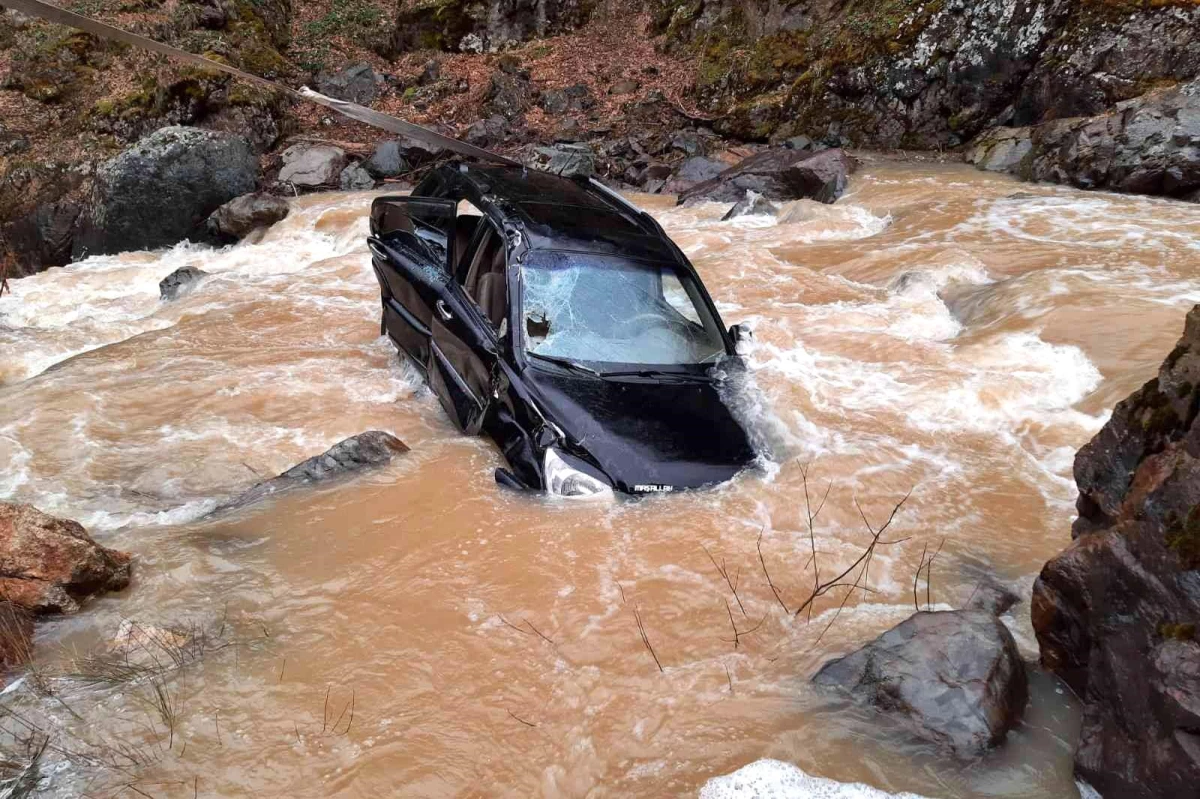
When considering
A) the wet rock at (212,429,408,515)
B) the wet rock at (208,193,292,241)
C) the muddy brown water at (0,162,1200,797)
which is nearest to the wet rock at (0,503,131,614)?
the muddy brown water at (0,162,1200,797)

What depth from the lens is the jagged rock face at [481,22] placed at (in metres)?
19.3

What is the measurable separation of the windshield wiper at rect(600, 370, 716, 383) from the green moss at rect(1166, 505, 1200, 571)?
283cm

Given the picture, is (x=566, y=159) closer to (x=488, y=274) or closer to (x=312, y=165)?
(x=312, y=165)

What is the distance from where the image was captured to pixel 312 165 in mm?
14172

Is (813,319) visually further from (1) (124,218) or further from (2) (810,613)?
(1) (124,218)

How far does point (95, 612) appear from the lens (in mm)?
3588

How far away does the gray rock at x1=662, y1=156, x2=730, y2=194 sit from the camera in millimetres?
13578

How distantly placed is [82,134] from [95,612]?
13806 millimetres

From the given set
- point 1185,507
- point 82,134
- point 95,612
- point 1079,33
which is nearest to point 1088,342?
point 1185,507

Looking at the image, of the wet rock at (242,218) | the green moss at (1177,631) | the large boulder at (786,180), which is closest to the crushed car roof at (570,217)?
the green moss at (1177,631)

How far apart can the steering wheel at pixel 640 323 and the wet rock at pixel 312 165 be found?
10535 millimetres

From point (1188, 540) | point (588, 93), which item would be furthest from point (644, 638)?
point (588, 93)

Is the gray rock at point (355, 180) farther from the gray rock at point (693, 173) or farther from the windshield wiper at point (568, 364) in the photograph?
the windshield wiper at point (568, 364)

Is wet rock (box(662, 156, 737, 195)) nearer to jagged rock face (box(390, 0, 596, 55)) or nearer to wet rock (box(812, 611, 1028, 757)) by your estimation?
jagged rock face (box(390, 0, 596, 55))
